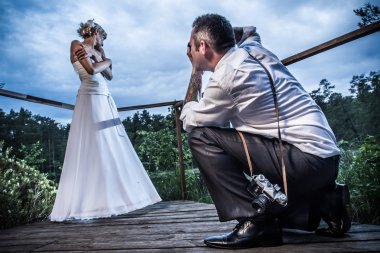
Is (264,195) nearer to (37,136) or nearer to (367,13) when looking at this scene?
(37,136)

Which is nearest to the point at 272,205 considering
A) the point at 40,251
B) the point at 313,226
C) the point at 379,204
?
the point at 313,226

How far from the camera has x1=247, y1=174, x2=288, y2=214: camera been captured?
1090mm

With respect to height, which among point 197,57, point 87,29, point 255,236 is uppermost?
point 87,29

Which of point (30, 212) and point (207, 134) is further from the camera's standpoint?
point (30, 212)

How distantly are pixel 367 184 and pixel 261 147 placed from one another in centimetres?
95

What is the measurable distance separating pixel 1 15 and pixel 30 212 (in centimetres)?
6790

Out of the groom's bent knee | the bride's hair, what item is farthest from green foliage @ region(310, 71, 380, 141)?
the bride's hair

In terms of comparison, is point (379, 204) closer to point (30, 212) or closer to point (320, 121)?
point (320, 121)

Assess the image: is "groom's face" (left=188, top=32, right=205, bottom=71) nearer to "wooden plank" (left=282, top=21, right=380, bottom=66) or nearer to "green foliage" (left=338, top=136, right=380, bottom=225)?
"wooden plank" (left=282, top=21, right=380, bottom=66)

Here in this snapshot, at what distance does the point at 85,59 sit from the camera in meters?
2.79

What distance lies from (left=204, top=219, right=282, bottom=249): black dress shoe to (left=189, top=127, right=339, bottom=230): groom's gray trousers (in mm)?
46

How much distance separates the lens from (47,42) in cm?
5178

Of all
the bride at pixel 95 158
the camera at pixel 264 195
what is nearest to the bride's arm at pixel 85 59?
the bride at pixel 95 158

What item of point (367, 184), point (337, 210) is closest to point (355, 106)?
point (367, 184)
